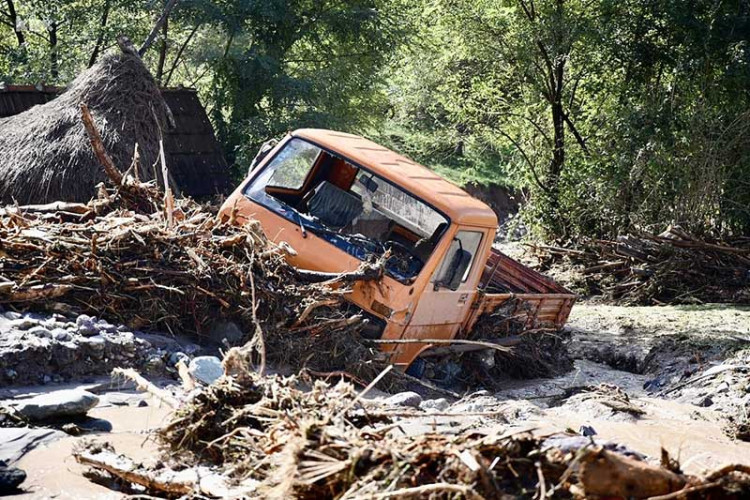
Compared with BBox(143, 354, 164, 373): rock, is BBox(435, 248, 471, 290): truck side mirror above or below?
above

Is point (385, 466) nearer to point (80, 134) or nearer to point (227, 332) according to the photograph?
point (227, 332)

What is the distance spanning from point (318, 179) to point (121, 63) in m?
4.40

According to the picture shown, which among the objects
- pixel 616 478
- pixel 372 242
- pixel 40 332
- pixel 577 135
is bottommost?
pixel 40 332

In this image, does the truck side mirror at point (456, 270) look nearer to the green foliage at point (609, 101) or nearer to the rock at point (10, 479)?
the rock at point (10, 479)

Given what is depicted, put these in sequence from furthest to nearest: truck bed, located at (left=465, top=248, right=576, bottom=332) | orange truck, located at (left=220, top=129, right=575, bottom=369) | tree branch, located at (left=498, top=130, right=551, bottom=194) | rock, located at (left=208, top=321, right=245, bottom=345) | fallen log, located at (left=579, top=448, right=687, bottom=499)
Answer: tree branch, located at (left=498, top=130, right=551, bottom=194)
truck bed, located at (left=465, top=248, right=576, bottom=332)
orange truck, located at (left=220, top=129, right=575, bottom=369)
rock, located at (left=208, top=321, right=245, bottom=345)
fallen log, located at (left=579, top=448, right=687, bottom=499)

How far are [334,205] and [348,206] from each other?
0.43 ft

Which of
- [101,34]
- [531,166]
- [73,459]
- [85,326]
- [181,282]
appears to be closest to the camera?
[73,459]

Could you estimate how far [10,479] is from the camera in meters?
5.51

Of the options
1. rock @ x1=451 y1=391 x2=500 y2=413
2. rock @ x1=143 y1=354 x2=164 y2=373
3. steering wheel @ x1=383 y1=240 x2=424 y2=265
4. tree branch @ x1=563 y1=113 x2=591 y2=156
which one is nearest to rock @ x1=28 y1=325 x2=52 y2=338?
rock @ x1=143 y1=354 x2=164 y2=373

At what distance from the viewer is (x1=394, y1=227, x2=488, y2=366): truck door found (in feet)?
32.2

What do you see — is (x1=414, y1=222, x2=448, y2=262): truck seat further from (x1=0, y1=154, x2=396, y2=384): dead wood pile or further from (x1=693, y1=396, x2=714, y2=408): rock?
(x1=693, y1=396, x2=714, y2=408): rock

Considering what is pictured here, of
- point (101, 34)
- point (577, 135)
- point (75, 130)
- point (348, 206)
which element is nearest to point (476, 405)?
point (348, 206)

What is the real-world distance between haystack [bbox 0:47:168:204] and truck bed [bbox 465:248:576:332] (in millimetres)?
4082

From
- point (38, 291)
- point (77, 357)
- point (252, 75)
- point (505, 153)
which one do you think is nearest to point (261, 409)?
point (77, 357)
